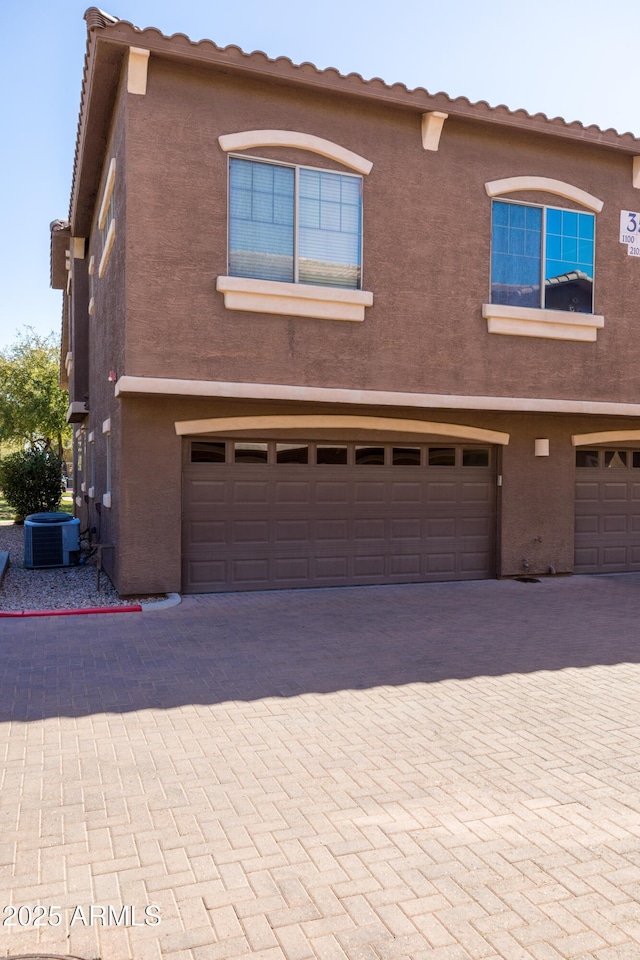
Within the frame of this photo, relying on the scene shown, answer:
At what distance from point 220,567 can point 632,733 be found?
268 inches

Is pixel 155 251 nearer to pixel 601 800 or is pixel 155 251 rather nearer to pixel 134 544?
pixel 134 544

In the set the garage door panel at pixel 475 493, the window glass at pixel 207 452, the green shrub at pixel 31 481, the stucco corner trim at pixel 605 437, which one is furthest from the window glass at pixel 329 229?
the green shrub at pixel 31 481

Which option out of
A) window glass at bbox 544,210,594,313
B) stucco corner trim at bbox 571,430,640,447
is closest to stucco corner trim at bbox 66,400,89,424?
window glass at bbox 544,210,594,313

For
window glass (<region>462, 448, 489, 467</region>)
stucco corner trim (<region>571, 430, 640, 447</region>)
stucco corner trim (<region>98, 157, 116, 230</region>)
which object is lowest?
window glass (<region>462, 448, 489, 467</region>)

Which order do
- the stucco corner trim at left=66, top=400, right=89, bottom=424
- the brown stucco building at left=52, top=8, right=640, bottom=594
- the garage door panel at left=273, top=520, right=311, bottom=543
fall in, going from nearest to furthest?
the brown stucco building at left=52, top=8, right=640, bottom=594 < the garage door panel at left=273, top=520, right=311, bottom=543 < the stucco corner trim at left=66, top=400, right=89, bottom=424

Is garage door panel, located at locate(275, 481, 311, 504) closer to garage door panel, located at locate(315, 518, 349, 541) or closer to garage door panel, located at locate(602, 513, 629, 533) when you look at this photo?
garage door panel, located at locate(315, 518, 349, 541)

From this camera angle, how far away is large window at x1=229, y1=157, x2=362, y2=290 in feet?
34.2

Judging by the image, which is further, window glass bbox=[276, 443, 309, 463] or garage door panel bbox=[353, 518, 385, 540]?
garage door panel bbox=[353, 518, 385, 540]

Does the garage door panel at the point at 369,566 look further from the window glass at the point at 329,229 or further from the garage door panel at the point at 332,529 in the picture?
the window glass at the point at 329,229

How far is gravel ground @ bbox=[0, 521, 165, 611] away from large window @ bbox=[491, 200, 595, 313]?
7.37 m

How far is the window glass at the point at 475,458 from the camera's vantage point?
12.8 meters

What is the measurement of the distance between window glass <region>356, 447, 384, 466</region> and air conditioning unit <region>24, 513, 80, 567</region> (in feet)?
19.5

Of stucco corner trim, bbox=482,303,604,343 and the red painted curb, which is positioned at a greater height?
stucco corner trim, bbox=482,303,604,343

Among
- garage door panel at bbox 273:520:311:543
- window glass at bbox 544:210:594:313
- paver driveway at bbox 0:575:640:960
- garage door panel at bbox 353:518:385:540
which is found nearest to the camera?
paver driveway at bbox 0:575:640:960
